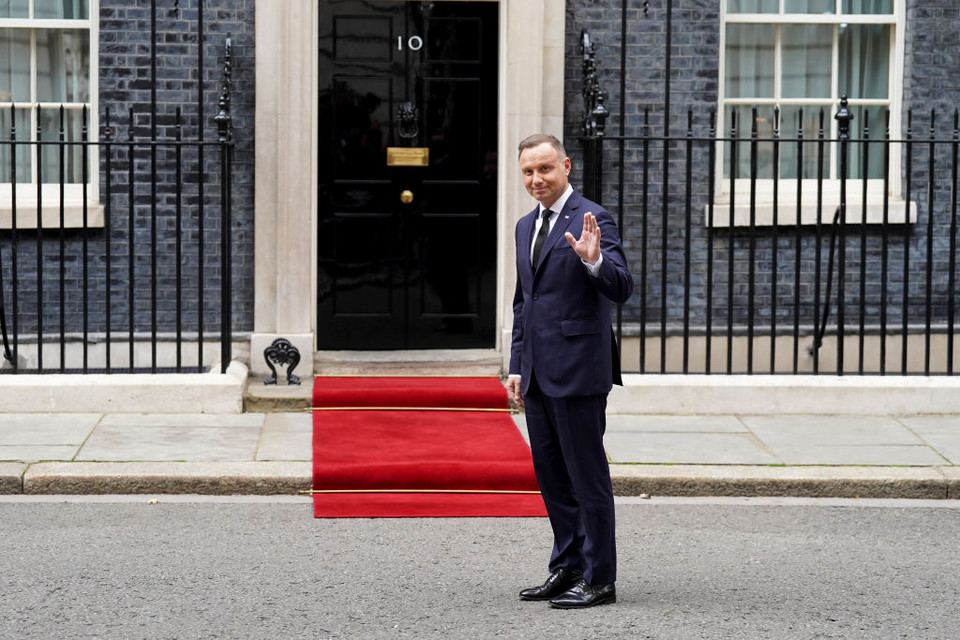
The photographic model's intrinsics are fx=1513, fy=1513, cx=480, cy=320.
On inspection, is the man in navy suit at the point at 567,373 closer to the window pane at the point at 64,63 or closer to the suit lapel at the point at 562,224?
the suit lapel at the point at 562,224

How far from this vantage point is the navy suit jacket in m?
5.56

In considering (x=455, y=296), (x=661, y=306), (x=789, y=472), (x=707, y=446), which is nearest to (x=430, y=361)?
(x=455, y=296)

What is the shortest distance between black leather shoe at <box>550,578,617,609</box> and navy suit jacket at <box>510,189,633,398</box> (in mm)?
733

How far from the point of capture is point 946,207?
10.7 meters

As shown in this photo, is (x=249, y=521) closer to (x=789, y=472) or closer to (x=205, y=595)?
(x=205, y=595)

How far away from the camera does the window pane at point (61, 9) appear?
10.2m

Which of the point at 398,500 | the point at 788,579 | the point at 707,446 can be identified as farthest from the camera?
the point at 707,446

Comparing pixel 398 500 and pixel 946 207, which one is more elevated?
pixel 946 207

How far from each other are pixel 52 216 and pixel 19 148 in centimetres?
62

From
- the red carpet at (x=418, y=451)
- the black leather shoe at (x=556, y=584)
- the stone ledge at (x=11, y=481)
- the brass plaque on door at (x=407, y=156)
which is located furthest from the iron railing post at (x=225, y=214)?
the black leather shoe at (x=556, y=584)

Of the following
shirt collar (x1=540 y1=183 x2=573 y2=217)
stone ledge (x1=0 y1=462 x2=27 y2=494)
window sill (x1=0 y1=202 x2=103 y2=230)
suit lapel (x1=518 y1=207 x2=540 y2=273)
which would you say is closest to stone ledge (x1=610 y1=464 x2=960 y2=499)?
suit lapel (x1=518 y1=207 x2=540 y2=273)

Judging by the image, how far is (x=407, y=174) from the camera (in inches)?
405

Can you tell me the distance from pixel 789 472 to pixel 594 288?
2.78m

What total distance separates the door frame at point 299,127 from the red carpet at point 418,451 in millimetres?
643
